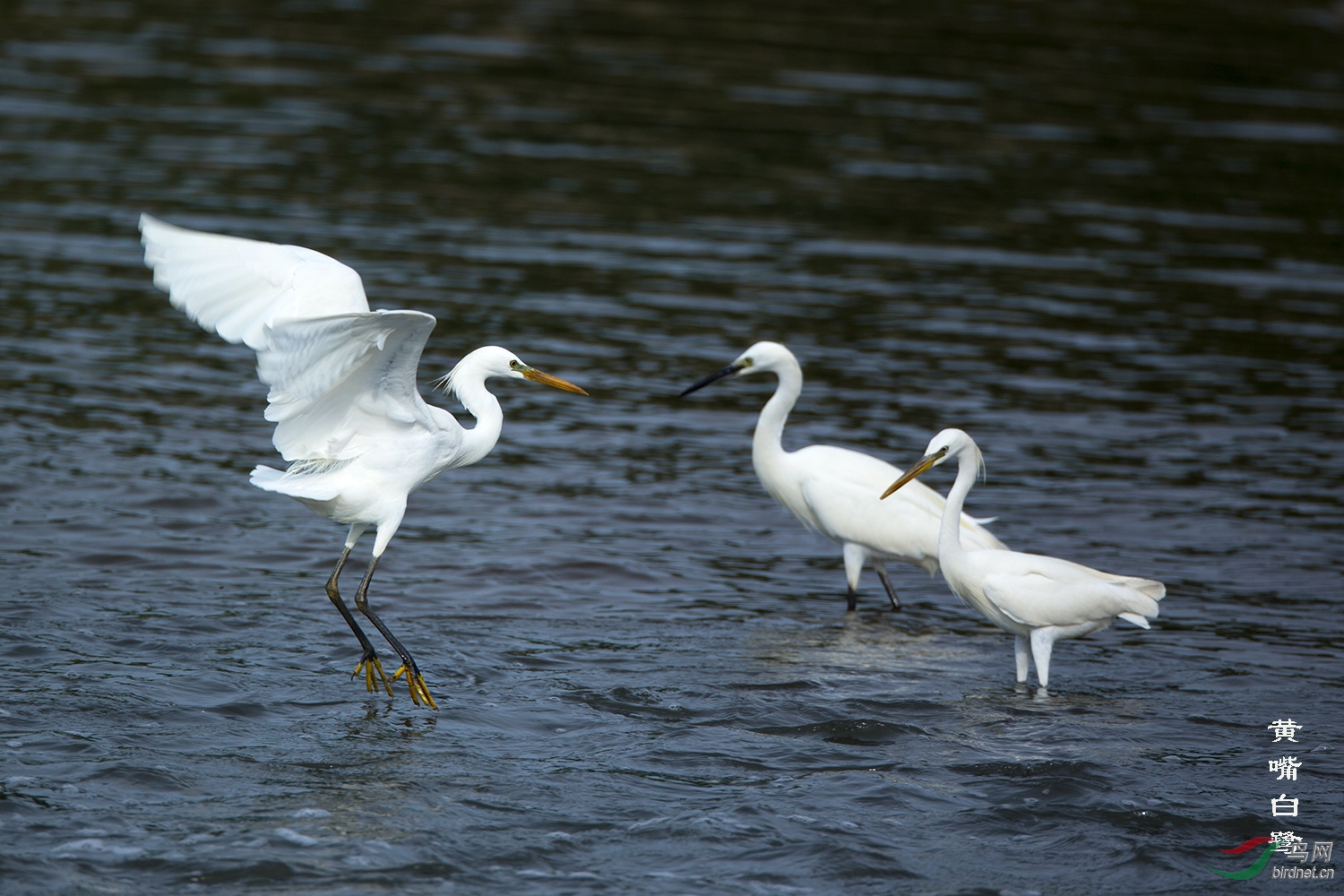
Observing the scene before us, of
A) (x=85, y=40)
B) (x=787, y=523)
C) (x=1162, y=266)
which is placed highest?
(x=85, y=40)

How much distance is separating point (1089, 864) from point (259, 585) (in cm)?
519

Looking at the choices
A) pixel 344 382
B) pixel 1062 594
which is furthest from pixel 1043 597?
pixel 344 382

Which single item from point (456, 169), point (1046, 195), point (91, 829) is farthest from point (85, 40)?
point (91, 829)

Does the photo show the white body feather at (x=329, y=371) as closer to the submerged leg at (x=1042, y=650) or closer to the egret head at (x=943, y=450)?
the egret head at (x=943, y=450)

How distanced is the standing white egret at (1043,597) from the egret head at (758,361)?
2380mm

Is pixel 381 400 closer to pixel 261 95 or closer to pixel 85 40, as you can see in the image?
pixel 261 95

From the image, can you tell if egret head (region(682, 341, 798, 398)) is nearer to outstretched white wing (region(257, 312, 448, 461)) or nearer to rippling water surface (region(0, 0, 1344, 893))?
rippling water surface (region(0, 0, 1344, 893))

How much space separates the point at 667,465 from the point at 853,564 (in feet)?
8.21

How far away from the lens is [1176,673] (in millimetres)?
8609

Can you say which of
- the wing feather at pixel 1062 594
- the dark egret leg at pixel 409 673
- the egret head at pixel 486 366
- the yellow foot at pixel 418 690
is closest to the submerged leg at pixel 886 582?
the wing feather at pixel 1062 594

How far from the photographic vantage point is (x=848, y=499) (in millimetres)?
9766

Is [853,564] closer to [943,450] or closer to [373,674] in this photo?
[943,450]

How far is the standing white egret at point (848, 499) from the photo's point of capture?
9672mm

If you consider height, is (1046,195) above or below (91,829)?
above
